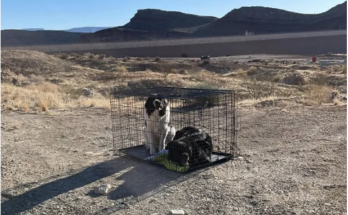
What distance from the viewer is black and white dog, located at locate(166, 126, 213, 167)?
7.38 m

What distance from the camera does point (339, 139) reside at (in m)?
9.22

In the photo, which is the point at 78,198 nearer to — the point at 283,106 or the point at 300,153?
the point at 300,153

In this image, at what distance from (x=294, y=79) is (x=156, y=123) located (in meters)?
24.2

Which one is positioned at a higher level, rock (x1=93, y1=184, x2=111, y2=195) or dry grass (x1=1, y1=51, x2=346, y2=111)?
dry grass (x1=1, y1=51, x2=346, y2=111)

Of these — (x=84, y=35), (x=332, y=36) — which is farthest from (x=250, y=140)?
(x=84, y=35)

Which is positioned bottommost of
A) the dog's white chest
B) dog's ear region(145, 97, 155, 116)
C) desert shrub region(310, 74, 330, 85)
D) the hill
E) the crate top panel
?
desert shrub region(310, 74, 330, 85)

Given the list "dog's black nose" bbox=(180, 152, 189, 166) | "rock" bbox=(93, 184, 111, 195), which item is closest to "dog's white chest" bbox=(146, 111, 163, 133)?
"dog's black nose" bbox=(180, 152, 189, 166)

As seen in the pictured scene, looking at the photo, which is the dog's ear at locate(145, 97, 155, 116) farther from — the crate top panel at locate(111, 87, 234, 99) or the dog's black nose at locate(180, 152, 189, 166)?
the dog's black nose at locate(180, 152, 189, 166)

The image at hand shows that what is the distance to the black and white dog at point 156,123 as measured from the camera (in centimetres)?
814

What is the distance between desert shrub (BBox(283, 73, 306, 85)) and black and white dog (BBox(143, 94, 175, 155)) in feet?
74.5

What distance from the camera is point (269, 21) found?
137m

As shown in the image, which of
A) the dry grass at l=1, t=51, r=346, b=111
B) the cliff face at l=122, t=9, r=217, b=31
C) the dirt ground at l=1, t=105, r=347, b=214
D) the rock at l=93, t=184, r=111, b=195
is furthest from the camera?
the cliff face at l=122, t=9, r=217, b=31

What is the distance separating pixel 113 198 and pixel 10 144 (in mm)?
4641

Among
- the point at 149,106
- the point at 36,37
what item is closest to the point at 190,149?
the point at 149,106
